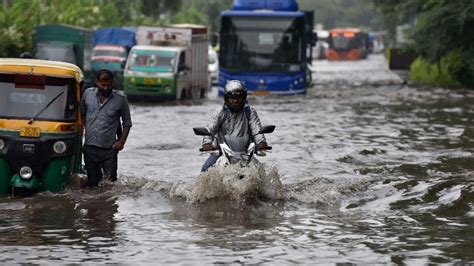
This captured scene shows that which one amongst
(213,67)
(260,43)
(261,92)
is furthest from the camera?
(213,67)

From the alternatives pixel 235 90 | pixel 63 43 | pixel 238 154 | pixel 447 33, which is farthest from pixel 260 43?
pixel 235 90

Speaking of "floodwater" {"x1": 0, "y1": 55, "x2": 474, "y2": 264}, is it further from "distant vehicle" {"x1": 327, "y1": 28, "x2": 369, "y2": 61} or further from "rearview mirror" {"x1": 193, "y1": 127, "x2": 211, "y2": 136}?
"distant vehicle" {"x1": 327, "y1": 28, "x2": 369, "y2": 61}

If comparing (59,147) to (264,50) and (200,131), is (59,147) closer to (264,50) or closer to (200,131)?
(200,131)

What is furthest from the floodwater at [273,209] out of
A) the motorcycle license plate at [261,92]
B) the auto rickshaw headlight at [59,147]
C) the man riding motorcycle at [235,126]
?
the motorcycle license plate at [261,92]

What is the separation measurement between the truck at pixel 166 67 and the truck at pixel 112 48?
3.46m

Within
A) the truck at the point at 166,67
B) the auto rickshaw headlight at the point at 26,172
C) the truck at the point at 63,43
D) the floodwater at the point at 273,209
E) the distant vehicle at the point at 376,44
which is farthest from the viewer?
the distant vehicle at the point at 376,44

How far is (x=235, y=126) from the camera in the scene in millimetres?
14125

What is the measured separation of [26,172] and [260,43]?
80.8ft

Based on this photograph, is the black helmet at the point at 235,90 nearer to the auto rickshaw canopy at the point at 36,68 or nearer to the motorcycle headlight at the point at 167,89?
the auto rickshaw canopy at the point at 36,68

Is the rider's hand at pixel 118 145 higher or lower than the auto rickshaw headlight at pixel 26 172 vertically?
higher

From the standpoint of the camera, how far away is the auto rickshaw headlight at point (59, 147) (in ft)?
47.7

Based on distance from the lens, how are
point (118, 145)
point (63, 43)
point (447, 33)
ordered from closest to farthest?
point (118, 145) < point (447, 33) < point (63, 43)

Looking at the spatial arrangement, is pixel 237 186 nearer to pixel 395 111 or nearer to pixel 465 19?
pixel 395 111

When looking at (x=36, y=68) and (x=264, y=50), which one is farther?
(x=264, y=50)
